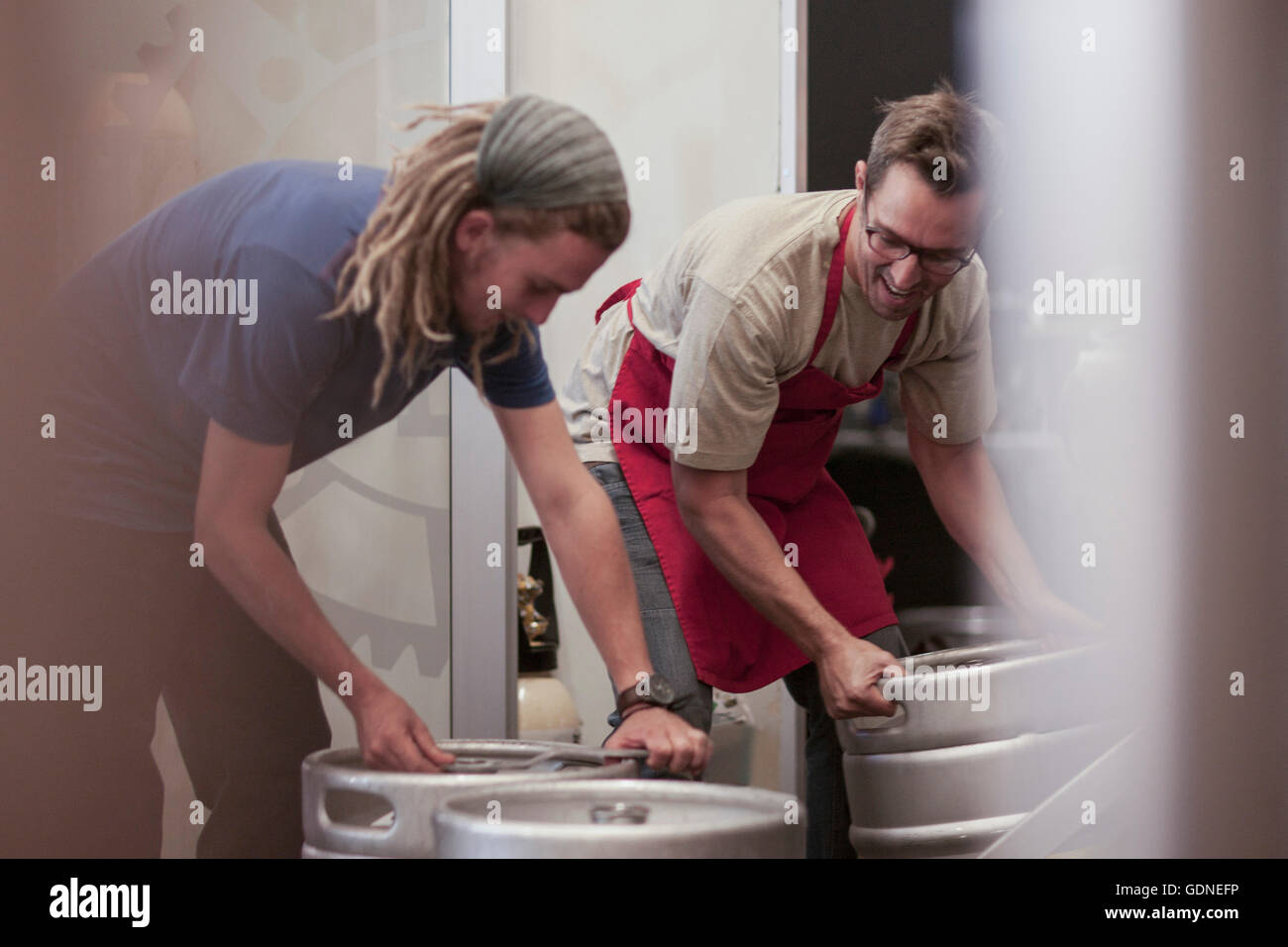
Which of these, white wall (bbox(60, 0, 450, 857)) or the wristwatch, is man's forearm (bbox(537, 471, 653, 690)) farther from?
white wall (bbox(60, 0, 450, 857))

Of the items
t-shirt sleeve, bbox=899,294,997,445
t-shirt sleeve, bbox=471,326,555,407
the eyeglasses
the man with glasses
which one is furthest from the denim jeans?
the eyeglasses

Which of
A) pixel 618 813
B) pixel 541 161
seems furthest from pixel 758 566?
pixel 541 161

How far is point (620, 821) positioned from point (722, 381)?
426 mm

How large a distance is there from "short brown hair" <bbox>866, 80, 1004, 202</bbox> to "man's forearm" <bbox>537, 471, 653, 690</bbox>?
1.31 ft

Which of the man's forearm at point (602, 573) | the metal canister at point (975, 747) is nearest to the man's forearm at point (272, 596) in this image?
the man's forearm at point (602, 573)

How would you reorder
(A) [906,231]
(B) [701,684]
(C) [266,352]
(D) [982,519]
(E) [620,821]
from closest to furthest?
1. (E) [620,821]
2. (C) [266,352]
3. (A) [906,231]
4. (B) [701,684]
5. (D) [982,519]

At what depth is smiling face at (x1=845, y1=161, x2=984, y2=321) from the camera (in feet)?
A: 3.70

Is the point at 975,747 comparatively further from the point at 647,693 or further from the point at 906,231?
the point at 906,231

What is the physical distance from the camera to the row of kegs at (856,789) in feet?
2.88

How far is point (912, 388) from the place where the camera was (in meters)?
1.33

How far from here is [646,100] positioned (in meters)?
1.29

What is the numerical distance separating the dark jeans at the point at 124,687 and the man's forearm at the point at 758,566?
15.5 inches
